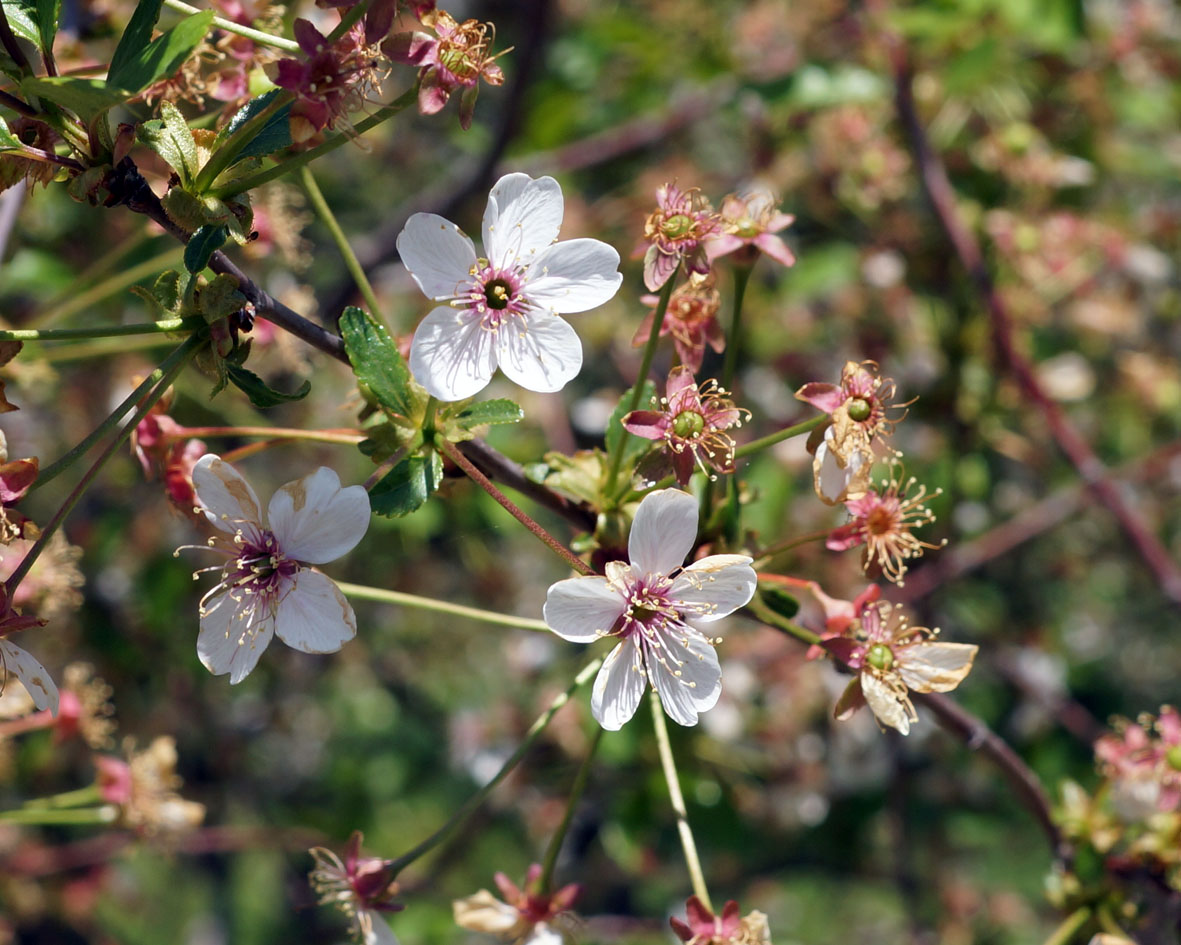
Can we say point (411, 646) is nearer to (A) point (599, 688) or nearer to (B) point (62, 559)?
(B) point (62, 559)

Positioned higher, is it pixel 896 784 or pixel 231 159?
pixel 231 159

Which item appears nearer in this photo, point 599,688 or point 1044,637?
point 599,688

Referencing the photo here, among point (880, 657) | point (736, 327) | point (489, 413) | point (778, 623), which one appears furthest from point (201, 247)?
point (880, 657)

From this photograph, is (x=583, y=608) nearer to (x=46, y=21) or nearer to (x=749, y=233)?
(x=749, y=233)

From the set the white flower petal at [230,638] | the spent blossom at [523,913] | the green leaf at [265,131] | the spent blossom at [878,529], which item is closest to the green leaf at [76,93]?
the green leaf at [265,131]

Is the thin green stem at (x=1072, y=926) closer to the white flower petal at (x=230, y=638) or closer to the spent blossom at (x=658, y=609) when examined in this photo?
the spent blossom at (x=658, y=609)

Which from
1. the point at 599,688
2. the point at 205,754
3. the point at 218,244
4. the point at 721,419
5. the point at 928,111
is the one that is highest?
the point at 218,244

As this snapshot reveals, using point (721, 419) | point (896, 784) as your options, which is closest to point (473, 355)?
point (721, 419)
